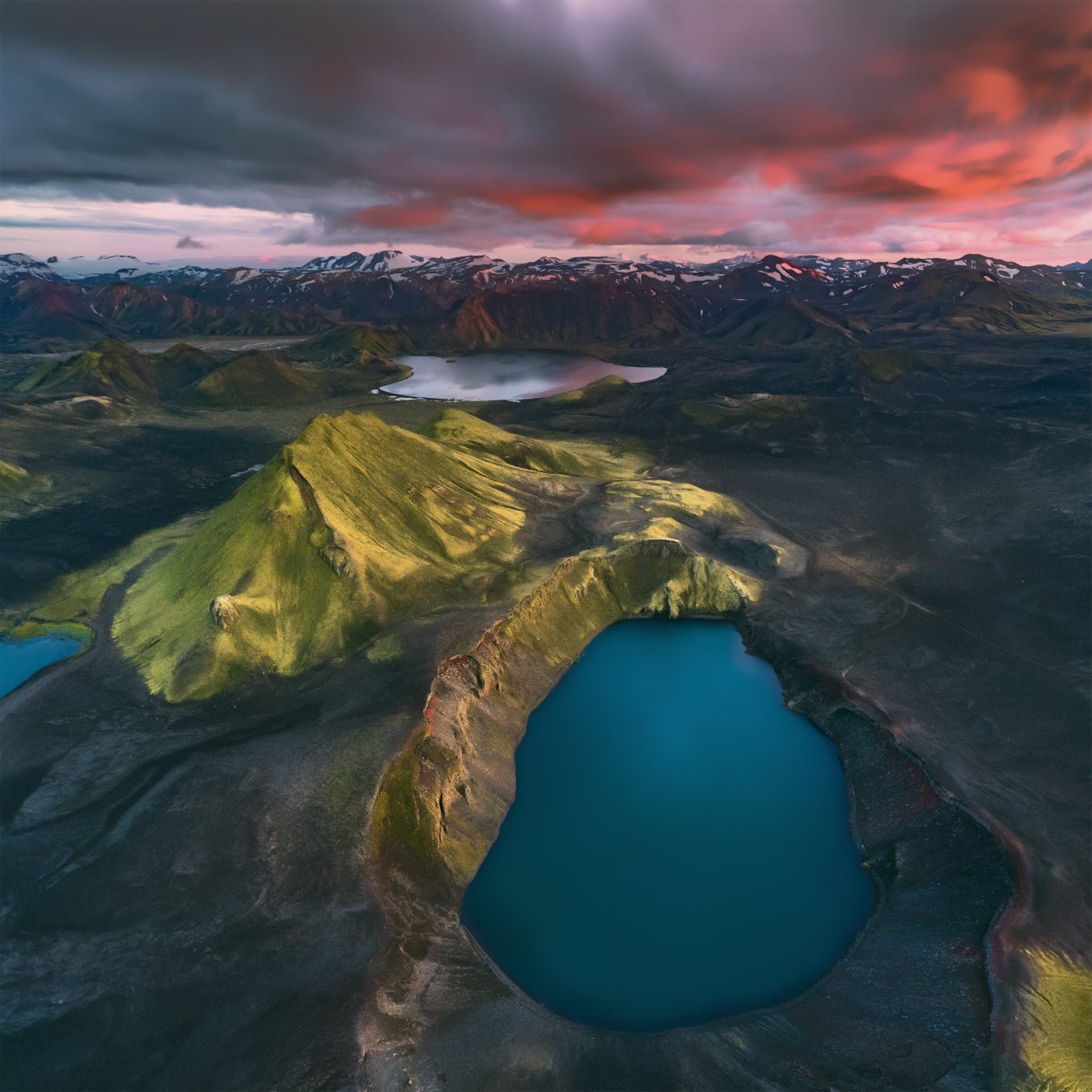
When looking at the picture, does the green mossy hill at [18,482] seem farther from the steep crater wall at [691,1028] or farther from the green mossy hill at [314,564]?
the steep crater wall at [691,1028]

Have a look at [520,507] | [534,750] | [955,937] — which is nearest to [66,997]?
[534,750]

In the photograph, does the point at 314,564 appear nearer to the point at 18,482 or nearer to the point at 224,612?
the point at 224,612

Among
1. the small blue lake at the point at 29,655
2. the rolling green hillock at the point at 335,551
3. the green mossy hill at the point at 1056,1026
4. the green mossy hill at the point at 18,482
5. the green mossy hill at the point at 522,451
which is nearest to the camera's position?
the green mossy hill at the point at 1056,1026

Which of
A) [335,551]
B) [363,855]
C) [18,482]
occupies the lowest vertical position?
[18,482]

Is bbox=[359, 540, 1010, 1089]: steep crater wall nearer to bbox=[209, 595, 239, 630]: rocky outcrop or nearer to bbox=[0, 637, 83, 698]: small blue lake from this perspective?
bbox=[209, 595, 239, 630]: rocky outcrop

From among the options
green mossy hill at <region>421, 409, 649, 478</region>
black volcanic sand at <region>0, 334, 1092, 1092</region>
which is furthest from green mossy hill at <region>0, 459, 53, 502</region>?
green mossy hill at <region>421, 409, 649, 478</region>

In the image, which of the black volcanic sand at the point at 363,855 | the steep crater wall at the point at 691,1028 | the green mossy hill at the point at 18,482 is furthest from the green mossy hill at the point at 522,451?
the green mossy hill at the point at 18,482

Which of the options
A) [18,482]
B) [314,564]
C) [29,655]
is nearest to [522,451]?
[314,564]
